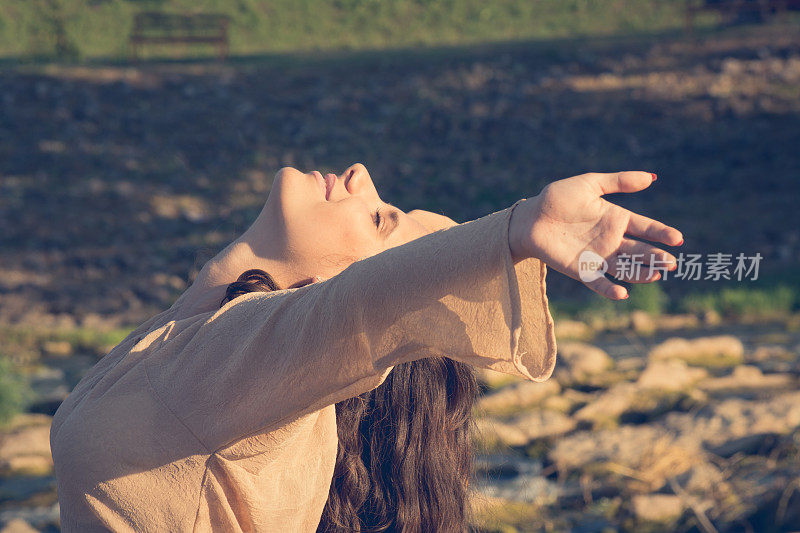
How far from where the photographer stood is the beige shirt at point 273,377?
1.21m

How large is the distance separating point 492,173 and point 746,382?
240 inches

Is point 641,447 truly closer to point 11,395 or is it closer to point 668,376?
point 668,376

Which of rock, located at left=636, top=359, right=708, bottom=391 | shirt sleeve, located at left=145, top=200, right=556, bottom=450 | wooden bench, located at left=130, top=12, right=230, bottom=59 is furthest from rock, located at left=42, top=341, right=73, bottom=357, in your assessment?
wooden bench, located at left=130, top=12, right=230, bottom=59

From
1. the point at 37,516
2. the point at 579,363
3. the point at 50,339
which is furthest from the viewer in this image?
the point at 50,339

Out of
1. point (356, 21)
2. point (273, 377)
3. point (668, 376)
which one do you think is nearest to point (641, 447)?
point (668, 376)

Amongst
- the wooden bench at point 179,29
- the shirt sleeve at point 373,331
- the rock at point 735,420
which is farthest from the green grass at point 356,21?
the shirt sleeve at point 373,331

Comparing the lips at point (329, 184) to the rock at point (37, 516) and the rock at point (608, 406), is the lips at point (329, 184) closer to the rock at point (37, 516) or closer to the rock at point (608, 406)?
the rock at point (37, 516)

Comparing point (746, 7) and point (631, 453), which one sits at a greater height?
point (746, 7)

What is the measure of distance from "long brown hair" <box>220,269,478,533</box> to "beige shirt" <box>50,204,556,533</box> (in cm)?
16

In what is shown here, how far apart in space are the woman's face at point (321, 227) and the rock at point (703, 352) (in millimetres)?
A: 4331

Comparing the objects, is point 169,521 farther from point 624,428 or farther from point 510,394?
point 510,394

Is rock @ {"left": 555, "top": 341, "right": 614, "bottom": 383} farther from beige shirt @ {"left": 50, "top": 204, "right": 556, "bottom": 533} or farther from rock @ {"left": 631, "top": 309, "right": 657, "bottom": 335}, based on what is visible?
beige shirt @ {"left": 50, "top": 204, "right": 556, "bottom": 533}

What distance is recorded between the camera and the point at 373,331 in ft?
4.07

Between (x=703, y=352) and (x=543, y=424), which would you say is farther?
(x=703, y=352)
